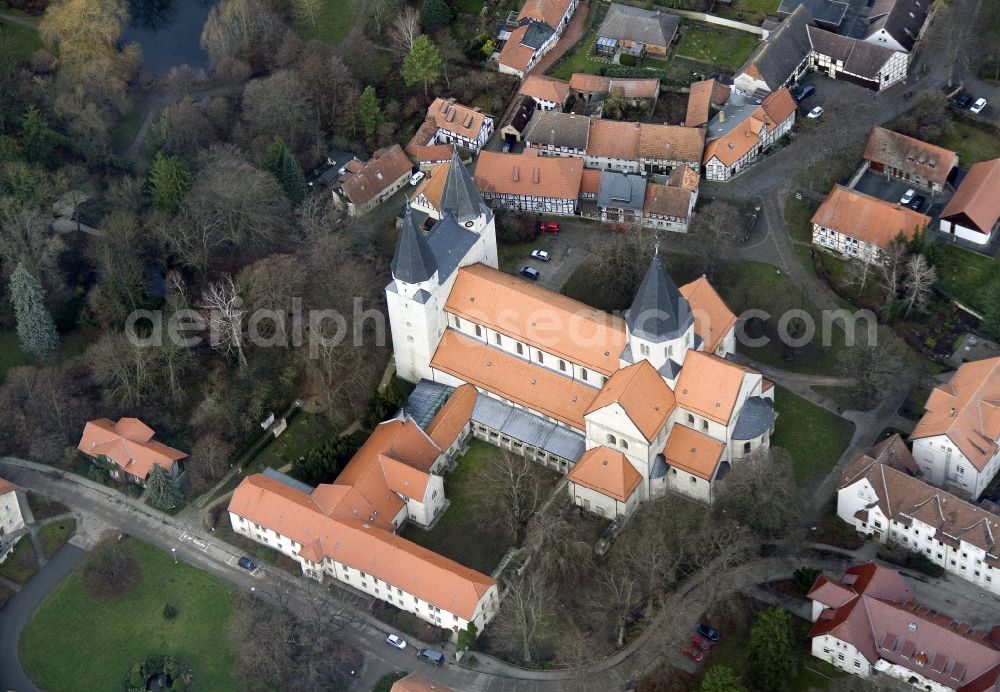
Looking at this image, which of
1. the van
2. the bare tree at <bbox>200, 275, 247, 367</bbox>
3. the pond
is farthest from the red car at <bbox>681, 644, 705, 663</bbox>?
the pond

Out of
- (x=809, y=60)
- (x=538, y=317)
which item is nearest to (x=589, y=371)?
(x=538, y=317)

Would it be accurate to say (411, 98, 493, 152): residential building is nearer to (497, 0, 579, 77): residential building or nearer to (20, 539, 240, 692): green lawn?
(497, 0, 579, 77): residential building

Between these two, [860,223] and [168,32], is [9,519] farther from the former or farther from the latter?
[860,223]

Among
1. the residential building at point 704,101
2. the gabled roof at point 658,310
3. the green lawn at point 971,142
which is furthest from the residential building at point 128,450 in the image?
the green lawn at point 971,142

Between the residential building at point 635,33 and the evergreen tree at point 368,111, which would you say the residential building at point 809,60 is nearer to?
the residential building at point 635,33

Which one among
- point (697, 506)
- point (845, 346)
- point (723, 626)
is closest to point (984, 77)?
point (845, 346)

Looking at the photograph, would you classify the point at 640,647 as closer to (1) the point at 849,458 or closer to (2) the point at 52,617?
(1) the point at 849,458
